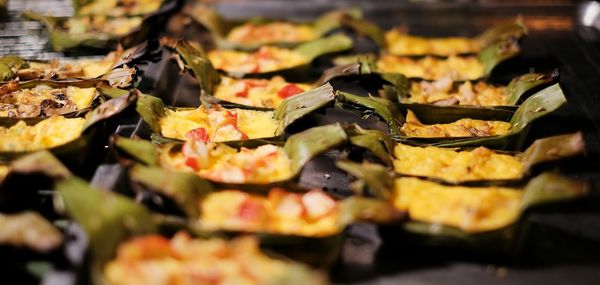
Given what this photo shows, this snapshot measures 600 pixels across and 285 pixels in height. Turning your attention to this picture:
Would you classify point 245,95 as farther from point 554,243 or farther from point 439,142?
point 554,243

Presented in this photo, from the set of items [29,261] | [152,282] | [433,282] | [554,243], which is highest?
[554,243]

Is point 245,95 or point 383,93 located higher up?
point 383,93

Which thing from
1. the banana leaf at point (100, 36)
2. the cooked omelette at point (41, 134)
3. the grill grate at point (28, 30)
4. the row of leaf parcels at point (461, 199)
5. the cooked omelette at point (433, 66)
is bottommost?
the grill grate at point (28, 30)

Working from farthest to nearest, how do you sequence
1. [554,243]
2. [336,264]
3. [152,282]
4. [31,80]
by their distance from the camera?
[31,80] < [554,243] < [336,264] < [152,282]

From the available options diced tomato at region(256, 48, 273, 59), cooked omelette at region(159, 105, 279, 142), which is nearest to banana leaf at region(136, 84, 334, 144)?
cooked omelette at region(159, 105, 279, 142)

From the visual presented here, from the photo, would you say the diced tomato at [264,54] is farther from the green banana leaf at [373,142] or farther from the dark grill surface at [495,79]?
the green banana leaf at [373,142]

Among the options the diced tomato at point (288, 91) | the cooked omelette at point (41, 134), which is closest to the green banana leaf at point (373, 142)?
the diced tomato at point (288, 91)

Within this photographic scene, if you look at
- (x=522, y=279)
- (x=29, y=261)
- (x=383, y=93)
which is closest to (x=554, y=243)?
(x=522, y=279)

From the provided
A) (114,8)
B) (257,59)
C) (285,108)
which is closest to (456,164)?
(285,108)
